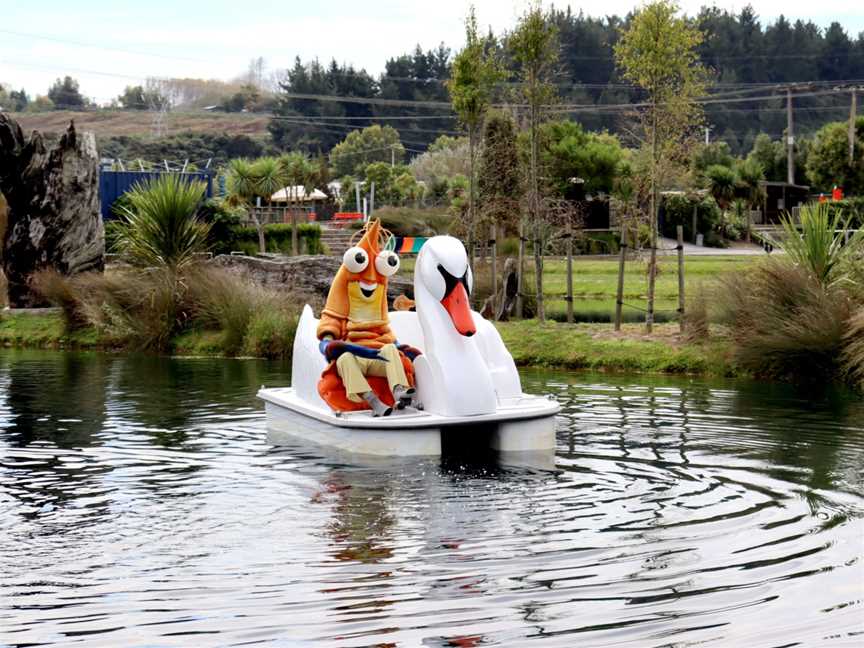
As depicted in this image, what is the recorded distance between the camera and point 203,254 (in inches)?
1001

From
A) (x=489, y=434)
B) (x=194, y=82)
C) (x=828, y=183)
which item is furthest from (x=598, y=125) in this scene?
(x=489, y=434)

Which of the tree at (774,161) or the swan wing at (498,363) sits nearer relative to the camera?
the swan wing at (498,363)

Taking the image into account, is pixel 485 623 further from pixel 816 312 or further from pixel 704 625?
pixel 816 312

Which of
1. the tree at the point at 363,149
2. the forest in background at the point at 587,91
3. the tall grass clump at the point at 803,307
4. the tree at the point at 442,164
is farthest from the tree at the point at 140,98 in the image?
the tall grass clump at the point at 803,307

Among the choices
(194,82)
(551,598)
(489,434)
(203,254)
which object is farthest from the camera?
(194,82)

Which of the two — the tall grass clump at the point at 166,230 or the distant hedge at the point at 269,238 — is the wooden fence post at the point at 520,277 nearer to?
the tall grass clump at the point at 166,230

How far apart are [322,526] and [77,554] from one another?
1.68 metres

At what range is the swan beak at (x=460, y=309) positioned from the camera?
12.4 meters

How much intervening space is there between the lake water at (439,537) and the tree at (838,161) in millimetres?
50535

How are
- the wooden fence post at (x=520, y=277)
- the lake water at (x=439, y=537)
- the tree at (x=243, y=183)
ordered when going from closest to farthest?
the lake water at (x=439, y=537) → the wooden fence post at (x=520, y=277) → the tree at (x=243, y=183)

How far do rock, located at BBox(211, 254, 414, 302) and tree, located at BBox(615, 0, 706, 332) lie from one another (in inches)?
251

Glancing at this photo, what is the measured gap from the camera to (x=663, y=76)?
840 inches

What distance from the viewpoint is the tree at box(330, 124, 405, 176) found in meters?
104

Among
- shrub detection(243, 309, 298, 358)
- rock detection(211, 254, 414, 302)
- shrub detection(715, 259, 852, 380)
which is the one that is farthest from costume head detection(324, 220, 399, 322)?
rock detection(211, 254, 414, 302)
